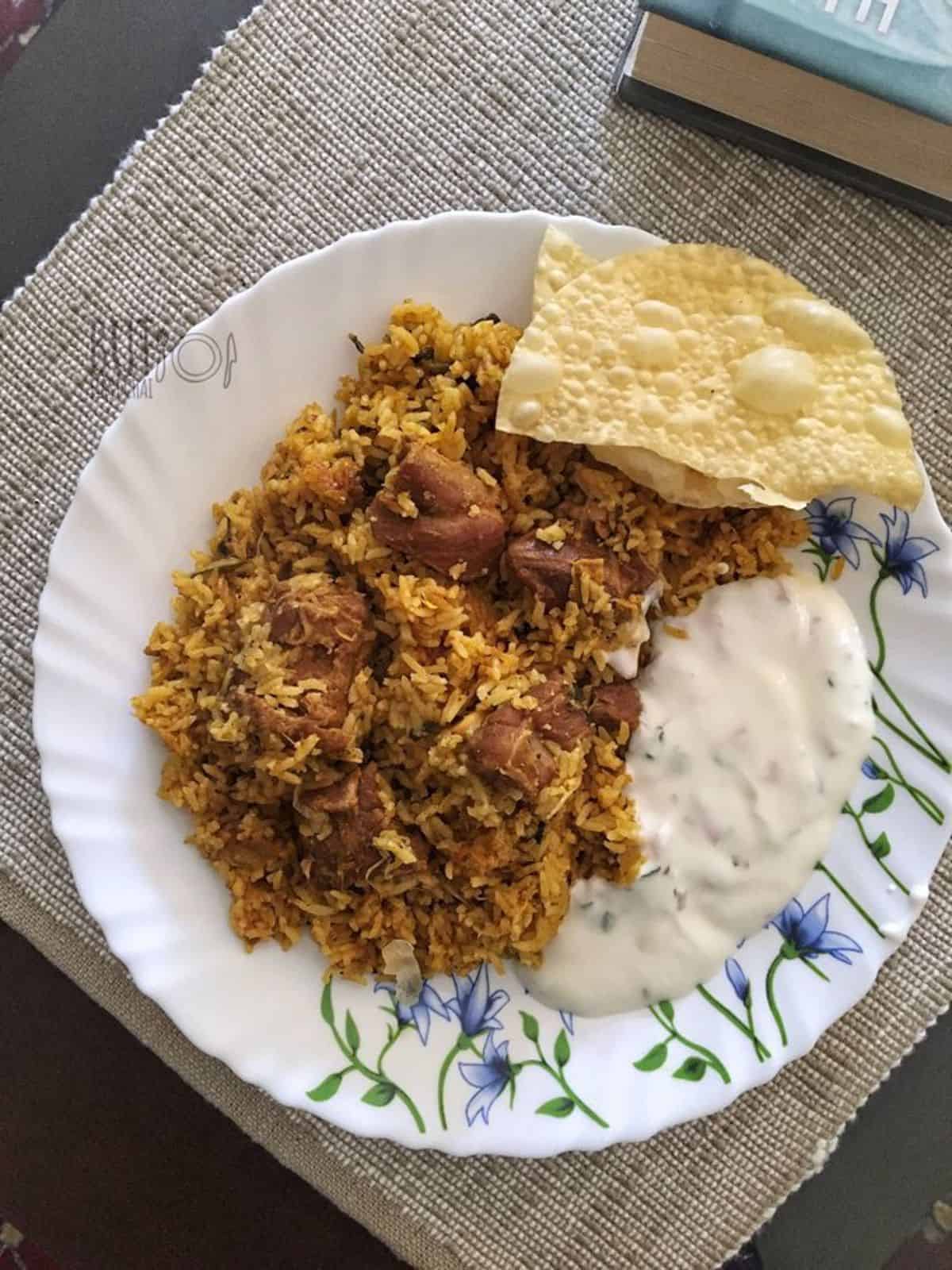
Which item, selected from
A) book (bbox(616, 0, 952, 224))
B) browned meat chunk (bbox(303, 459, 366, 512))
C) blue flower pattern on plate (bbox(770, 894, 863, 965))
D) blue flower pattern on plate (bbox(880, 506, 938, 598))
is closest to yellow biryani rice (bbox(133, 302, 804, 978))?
browned meat chunk (bbox(303, 459, 366, 512))

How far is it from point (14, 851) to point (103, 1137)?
19.2 inches

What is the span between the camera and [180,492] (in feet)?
4.96

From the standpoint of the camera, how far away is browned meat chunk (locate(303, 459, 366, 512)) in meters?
1.42

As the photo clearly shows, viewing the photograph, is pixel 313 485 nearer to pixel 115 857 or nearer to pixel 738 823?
pixel 115 857

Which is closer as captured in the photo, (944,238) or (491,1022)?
(491,1022)

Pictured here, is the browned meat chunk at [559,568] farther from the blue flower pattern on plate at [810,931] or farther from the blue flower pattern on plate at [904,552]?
the blue flower pattern on plate at [810,931]

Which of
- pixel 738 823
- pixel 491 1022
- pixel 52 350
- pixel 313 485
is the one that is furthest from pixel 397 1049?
pixel 52 350

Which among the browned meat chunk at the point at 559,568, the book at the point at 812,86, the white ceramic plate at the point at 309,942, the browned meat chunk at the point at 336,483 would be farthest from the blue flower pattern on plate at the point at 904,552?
the browned meat chunk at the point at 336,483

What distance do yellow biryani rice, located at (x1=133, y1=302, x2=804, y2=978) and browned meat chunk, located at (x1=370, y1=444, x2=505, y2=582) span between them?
0.03 m

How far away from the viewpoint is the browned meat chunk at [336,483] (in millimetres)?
1422

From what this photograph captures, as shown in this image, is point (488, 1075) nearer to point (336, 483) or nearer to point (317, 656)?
point (317, 656)

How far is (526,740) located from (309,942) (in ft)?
1.48

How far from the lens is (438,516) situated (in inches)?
54.2

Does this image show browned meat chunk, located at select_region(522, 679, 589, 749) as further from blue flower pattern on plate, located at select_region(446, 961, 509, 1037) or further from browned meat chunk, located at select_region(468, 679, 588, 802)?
blue flower pattern on plate, located at select_region(446, 961, 509, 1037)
